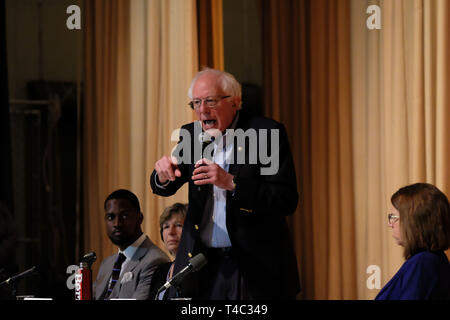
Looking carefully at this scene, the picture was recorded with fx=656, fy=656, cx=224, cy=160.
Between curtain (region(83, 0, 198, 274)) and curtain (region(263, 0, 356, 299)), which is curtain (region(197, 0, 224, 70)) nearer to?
curtain (region(83, 0, 198, 274))

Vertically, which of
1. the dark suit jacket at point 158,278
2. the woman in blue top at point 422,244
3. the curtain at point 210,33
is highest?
the curtain at point 210,33

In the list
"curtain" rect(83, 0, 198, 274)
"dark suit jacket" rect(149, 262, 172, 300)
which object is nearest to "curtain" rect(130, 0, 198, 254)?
"curtain" rect(83, 0, 198, 274)

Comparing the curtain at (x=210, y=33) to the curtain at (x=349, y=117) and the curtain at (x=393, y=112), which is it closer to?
the curtain at (x=349, y=117)

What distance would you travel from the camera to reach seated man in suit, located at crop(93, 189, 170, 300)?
121 inches

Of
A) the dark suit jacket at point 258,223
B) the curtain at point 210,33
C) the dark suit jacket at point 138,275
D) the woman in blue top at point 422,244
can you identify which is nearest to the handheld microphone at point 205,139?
the dark suit jacket at point 258,223

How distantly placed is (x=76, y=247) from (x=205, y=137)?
2.13 meters

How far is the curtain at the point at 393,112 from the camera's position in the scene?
11.4ft

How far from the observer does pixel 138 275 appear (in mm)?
3088

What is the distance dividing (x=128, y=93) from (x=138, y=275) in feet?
5.19

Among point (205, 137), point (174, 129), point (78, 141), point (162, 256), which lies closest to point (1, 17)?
point (78, 141)

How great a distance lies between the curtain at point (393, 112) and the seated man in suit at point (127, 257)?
56.4 inches

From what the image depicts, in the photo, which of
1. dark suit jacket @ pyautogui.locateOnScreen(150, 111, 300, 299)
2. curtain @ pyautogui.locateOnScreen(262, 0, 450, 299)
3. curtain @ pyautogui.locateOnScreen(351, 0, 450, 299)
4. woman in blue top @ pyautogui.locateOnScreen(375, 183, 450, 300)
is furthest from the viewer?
curtain @ pyautogui.locateOnScreen(262, 0, 450, 299)

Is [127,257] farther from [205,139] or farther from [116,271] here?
[205,139]

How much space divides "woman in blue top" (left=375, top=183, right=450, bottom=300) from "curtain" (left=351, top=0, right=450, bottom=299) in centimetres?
123
